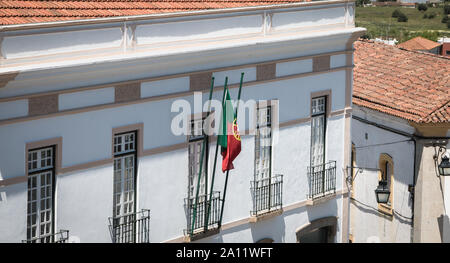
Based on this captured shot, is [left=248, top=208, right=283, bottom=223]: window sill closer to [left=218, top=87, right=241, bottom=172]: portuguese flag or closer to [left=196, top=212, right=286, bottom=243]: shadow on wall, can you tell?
[left=196, top=212, right=286, bottom=243]: shadow on wall

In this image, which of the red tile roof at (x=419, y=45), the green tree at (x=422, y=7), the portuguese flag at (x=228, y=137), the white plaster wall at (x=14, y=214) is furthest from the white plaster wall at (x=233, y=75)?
the green tree at (x=422, y=7)

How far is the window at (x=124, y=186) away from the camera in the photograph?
15.3 meters

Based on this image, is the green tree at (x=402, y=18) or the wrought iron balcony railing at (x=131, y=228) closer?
the wrought iron balcony railing at (x=131, y=228)

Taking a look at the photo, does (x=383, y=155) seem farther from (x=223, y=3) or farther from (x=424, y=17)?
(x=424, y=17)

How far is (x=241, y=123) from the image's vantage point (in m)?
17.4

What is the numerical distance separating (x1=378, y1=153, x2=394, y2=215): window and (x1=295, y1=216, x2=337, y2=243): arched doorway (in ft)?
15.7

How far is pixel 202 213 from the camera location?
16.6 meters

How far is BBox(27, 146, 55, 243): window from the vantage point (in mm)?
14109

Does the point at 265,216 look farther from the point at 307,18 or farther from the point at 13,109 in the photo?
the point at 13,109

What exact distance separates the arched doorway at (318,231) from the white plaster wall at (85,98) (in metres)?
5.65

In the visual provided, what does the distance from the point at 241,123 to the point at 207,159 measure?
3.48 ft

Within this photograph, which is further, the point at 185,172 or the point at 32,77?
the point at 185,172

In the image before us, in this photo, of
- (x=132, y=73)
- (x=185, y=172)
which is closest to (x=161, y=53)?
(x=132, y=73)

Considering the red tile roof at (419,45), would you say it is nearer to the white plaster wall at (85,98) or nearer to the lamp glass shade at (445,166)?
the lamp glass shade at (445,166)
